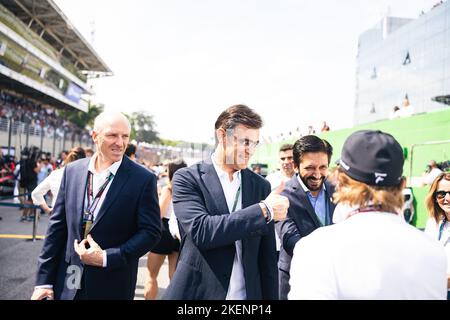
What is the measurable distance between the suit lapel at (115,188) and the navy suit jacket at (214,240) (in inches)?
21.9

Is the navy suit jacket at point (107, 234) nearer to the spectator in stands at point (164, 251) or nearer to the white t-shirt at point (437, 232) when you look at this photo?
the spectator in stands at point (164, 251)

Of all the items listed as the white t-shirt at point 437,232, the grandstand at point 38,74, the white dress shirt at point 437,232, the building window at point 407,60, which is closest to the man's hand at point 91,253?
the white t-shirt at point 437,232

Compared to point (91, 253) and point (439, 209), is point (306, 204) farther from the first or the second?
point (91, 253)

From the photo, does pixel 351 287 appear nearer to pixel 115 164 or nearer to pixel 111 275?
pixel 111 275

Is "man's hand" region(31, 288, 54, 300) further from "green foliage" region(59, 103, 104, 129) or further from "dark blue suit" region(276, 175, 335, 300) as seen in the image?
"green foliage" region(59, 103, 104, 129)

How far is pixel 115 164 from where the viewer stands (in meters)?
2.53

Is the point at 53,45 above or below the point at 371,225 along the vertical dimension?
above

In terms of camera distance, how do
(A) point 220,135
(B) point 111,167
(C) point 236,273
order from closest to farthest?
(C) point 236,273 < (A) point 220,135 < (B) point 111,167

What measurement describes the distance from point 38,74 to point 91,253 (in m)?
38.1

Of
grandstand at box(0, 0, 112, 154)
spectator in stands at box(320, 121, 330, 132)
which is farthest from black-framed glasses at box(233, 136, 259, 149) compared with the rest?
grandstand at box(0, 0, 112, 154)

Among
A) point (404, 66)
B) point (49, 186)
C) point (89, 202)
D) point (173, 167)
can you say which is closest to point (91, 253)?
point (89, 202)

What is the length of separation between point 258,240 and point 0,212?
11551 millimetres

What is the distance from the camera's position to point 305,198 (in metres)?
2.57
